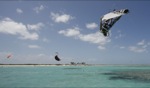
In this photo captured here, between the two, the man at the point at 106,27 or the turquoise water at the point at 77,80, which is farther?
the turquoise water at the point at 77,80

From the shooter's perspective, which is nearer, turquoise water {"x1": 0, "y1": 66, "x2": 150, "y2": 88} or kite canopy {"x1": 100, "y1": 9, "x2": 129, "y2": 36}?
kite canopy {"x1": 100, "y1": 9, "x2": 129, "y2": 36}

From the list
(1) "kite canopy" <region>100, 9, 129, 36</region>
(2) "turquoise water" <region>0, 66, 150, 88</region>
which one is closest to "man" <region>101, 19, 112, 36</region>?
(1) "kite canopy" <region>100, 9, 129, 36</region>

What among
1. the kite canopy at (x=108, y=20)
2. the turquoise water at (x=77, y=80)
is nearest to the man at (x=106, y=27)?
the kite canopy at (x=108, y=20)

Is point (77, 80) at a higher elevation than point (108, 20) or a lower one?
lower

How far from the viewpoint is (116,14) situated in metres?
19.0

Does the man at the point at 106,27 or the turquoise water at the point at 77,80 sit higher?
the man at the point at 106,27

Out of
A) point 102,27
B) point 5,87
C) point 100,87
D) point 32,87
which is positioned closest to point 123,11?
point 102,27

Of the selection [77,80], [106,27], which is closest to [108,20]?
[106,27]

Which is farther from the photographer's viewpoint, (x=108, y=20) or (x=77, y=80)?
(x=77, y=80)

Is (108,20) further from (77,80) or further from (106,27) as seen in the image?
(77,80)

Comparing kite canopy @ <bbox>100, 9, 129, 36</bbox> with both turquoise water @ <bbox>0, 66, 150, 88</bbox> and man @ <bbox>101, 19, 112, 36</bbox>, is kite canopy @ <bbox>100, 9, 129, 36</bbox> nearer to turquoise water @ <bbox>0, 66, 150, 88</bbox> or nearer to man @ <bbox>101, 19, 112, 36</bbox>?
man @ <bbox>101, 19, 112, 36</bbox>

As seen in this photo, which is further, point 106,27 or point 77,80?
point 77,80

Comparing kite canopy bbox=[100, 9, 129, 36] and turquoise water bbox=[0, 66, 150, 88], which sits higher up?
kite canopy bbox=[100, 9, 129, 36]

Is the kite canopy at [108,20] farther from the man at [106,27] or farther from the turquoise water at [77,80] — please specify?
the turquoise water at [77,80]
